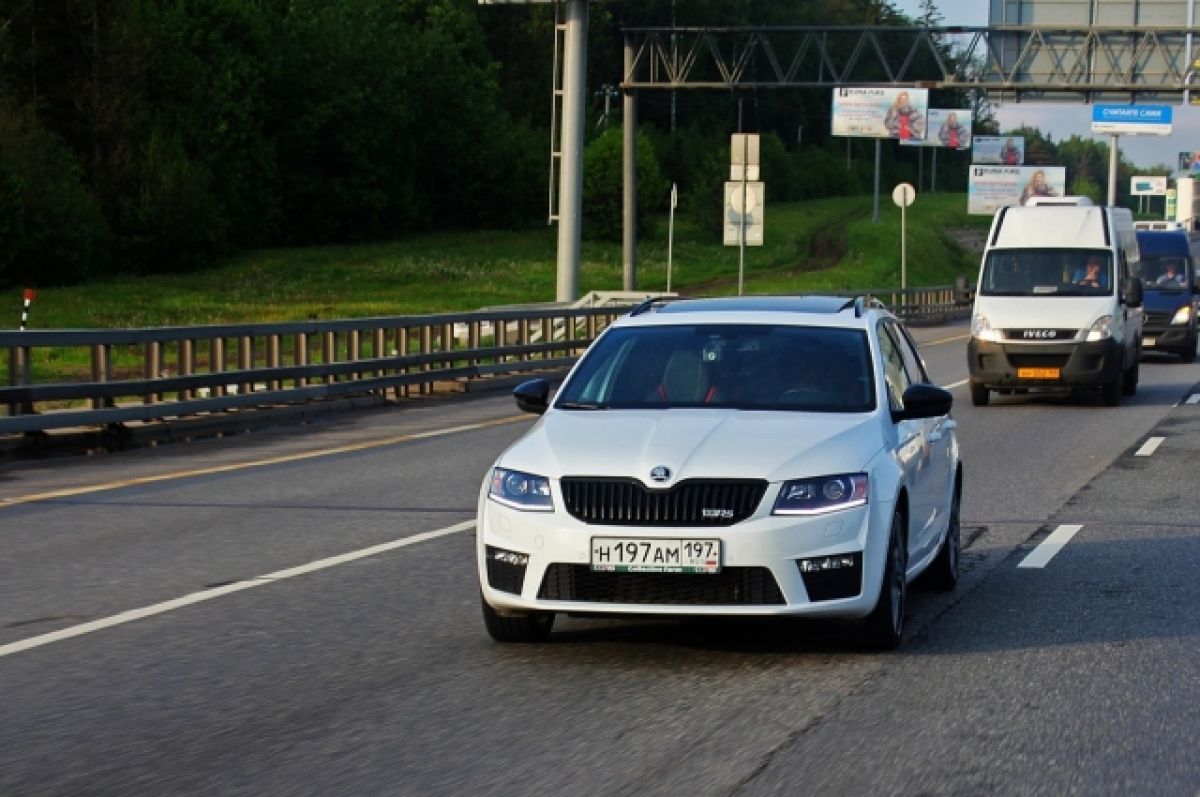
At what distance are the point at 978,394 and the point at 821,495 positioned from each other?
17662 millimetres

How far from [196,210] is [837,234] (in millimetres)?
47433

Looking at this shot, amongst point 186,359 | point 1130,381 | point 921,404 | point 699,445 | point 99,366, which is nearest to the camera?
point 699,445

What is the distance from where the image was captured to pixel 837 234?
112 meters

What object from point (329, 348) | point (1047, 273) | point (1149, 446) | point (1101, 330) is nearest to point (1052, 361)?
point (1101, 330)

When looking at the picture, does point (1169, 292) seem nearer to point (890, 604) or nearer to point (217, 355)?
point (217, 355)

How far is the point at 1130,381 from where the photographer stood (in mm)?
27281

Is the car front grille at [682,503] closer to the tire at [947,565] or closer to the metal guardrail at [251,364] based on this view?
the tire at [947,565]

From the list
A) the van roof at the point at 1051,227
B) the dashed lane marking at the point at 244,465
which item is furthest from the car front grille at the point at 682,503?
the van roof at the point at 1051,227

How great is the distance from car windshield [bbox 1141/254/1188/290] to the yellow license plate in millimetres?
11680

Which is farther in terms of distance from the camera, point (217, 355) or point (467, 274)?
point (467, 274)

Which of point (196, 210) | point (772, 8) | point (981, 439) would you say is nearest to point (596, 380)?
point (981, 439)

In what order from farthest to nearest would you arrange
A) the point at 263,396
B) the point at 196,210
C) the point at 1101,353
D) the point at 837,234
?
the point at 837,234 → the point at 196,210 → the point at 1101,353 → the point at 263,396

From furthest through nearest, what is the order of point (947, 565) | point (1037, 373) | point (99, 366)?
point (1037, 373) → point (99, 366) → point (947, 565)

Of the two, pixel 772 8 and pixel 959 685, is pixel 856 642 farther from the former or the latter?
pixel 772 8
